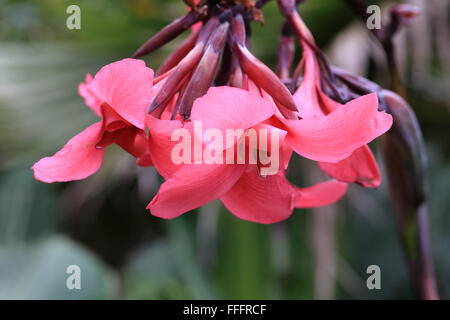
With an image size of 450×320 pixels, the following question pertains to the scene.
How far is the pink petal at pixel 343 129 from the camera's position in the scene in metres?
0.32

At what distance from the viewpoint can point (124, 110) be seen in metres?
0.32

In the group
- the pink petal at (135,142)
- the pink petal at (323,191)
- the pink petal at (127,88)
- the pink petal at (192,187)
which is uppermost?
the pink petal at (127,88)

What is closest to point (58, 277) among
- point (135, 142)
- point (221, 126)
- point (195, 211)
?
point (195, 211)

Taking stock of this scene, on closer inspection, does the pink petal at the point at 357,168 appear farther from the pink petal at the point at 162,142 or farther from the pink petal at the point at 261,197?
the pink petal at the point at 162,142

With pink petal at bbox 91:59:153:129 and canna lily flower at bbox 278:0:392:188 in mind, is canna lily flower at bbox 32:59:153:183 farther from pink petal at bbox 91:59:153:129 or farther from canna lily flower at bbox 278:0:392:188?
canna lily flower at bbox 278:0:392:188

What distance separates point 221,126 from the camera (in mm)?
289

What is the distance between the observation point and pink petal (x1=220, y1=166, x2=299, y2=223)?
36cm

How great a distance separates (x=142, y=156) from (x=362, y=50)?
35.8 inches

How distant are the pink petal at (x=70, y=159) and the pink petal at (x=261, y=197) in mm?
124

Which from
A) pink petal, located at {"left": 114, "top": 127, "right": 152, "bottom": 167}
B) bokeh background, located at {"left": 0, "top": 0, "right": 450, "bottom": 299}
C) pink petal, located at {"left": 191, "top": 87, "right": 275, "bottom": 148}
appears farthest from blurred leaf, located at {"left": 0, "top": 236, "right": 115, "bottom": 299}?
pink petal, located at {"left": 191, "top": 87, "right": 275, "bottom": 148}

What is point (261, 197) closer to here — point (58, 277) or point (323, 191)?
point (323, 191)

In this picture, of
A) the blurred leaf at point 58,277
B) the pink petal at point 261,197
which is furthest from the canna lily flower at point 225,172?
the blurred leaf at point 58,277

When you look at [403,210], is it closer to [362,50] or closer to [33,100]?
[362,50]
